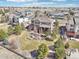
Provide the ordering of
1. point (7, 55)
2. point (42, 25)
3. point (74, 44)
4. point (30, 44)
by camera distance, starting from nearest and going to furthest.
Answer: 1. point (7, 55)
2. point (30, 44)
3. point (74, 44)
4. point (42, 25)

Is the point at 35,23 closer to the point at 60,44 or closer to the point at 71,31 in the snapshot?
the point at 71,31

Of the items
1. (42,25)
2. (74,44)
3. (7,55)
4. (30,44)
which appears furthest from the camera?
(42,25)

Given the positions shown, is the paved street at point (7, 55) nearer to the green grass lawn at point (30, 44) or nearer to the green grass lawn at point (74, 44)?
the green grass lawn at point (30, 44)

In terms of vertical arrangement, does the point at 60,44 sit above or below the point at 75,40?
above

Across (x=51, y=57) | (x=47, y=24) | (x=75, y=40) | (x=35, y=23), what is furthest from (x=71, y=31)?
(x=51, y=57)

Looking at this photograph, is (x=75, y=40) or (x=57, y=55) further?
(x=75, y=40)

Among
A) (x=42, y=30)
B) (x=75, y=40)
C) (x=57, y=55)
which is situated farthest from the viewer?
(x=42, y=30)

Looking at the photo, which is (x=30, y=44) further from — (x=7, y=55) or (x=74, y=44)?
(x=74, y=44)

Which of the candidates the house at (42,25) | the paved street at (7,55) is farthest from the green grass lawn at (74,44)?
the paved street at (7,55)

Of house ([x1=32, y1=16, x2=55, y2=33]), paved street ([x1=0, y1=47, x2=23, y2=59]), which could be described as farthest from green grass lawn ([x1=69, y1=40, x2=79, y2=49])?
paved street ([x1=0, y1=47, x2=23, y2=59])

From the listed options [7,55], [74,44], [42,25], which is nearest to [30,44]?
[7,55]

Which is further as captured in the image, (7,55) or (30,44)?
(30,44)
